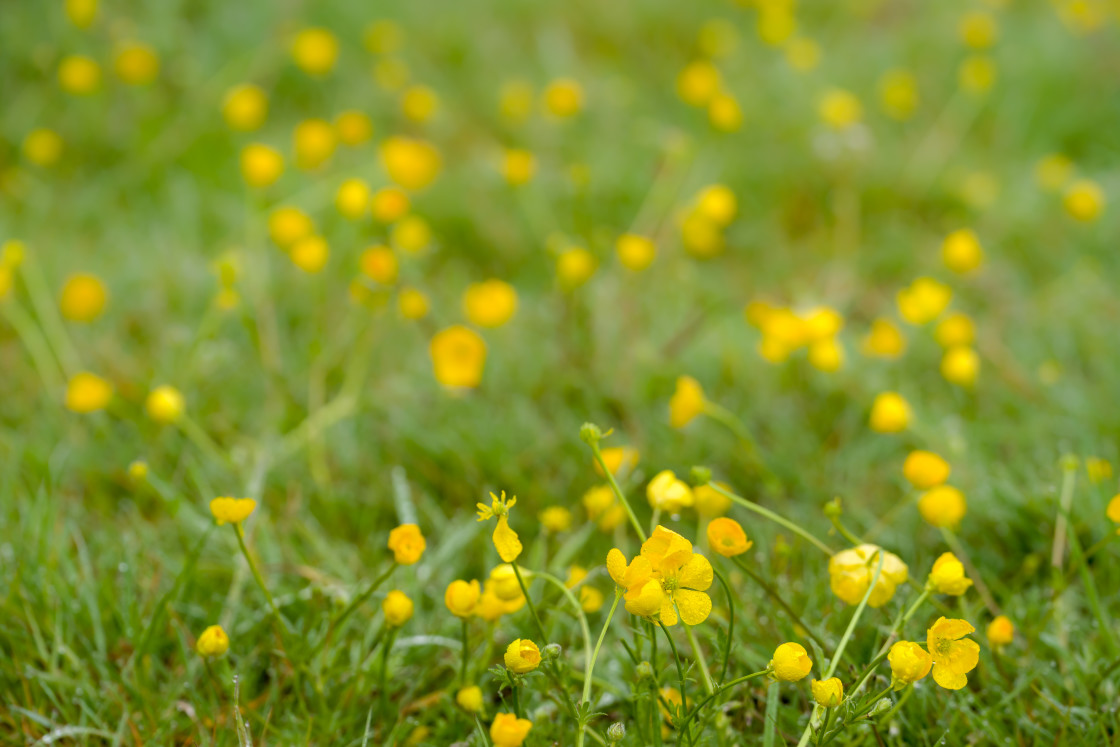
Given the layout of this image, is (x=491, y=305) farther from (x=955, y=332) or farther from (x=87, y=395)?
(x=955, y=332)

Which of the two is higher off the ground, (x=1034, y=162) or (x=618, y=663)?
(x=1034, y=162)

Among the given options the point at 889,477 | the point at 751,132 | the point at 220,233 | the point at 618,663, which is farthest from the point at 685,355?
the point at 220,233

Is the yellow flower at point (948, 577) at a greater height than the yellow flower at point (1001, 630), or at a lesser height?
greater

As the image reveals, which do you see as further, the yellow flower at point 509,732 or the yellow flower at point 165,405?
the yellow flower at point 165,405

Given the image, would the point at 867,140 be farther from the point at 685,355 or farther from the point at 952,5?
the point at 952,5

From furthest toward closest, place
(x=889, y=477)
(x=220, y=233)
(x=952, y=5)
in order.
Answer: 1. (x=952, y=5)
2. (x=220, y=233)
3. (x=889, y=477)

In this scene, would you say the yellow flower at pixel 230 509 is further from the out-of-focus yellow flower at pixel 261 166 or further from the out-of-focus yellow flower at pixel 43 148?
the out-of-focus yellow flower at pixel 43 148

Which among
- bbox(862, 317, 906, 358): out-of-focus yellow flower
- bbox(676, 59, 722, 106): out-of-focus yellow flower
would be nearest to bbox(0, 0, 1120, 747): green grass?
bbox(862, 317, 906, 358): out-of-focus yellow flower

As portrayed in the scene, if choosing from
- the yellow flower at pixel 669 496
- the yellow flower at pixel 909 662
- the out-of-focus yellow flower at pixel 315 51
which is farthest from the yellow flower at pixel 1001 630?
the out-of-focus yellow flower at pixel 315 51
